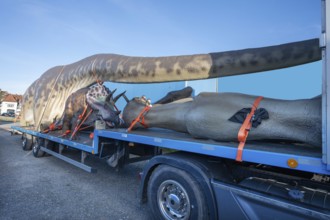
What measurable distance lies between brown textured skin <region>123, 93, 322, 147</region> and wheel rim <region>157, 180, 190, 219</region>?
673 mm

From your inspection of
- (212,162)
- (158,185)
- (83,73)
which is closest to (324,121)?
(212,162)

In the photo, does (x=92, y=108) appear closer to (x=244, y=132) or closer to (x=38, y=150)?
(x=38, y=150)

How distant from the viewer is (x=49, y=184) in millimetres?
4484

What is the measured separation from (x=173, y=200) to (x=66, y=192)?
7.89 feet

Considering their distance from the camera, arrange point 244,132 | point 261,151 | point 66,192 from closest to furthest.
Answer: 1. point 261,151
2. point 244,132
3. point 66,192

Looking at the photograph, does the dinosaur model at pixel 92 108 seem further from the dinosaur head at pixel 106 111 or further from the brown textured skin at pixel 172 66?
the brown textured skin at pixel 172 66

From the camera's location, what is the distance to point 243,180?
2.33 metres

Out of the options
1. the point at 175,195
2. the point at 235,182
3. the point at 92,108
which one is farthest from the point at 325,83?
the point at 92,108

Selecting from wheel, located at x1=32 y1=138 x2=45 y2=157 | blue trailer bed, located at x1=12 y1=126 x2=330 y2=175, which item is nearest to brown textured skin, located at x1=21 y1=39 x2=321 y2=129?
wheel, located at x1=32 y1=138 x2=45 y2=157

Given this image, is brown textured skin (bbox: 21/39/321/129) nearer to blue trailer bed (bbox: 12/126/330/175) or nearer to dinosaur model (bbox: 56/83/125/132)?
dinosaur model (bbox: 56/83/125/132)

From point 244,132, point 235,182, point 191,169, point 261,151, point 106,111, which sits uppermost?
point 106,111

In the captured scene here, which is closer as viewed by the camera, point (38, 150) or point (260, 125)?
point (260, 125)

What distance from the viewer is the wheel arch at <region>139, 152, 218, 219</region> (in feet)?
7.54

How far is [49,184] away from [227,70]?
3.97 meters
